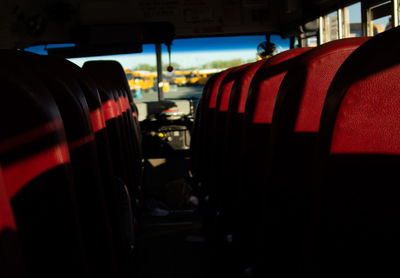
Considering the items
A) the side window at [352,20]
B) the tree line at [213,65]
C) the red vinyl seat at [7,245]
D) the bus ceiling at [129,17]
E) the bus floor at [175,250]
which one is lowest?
the bus floor at [175,250]

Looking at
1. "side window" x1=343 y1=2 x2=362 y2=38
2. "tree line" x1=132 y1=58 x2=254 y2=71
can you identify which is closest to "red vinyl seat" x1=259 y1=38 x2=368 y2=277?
"side window" x1=343 y1=2 x2=362 y2=38

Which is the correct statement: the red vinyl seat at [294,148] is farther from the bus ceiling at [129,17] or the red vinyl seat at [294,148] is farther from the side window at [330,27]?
the bus ceiling at [129,17]

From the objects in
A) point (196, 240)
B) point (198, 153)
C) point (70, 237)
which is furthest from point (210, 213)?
point (70, 237)

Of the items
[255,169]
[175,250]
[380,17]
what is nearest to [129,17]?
[380,17]

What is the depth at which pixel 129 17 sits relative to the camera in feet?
19.0

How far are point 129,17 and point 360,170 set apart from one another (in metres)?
5.58

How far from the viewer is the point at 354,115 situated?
64 centimetres

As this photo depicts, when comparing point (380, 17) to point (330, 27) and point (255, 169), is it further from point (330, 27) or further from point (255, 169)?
point (255, 169)

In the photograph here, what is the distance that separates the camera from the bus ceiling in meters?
5.66

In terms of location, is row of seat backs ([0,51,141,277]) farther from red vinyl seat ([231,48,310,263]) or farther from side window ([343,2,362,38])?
side window ([343,2,362,38])

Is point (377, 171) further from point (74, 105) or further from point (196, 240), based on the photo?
point (196, 240)

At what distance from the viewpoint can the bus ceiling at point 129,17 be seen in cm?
566

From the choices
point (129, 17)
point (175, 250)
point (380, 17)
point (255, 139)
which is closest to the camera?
point (255, 139)

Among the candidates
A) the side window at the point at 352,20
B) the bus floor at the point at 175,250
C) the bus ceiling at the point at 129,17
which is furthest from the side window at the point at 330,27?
the bus floor at the point at 175,250
